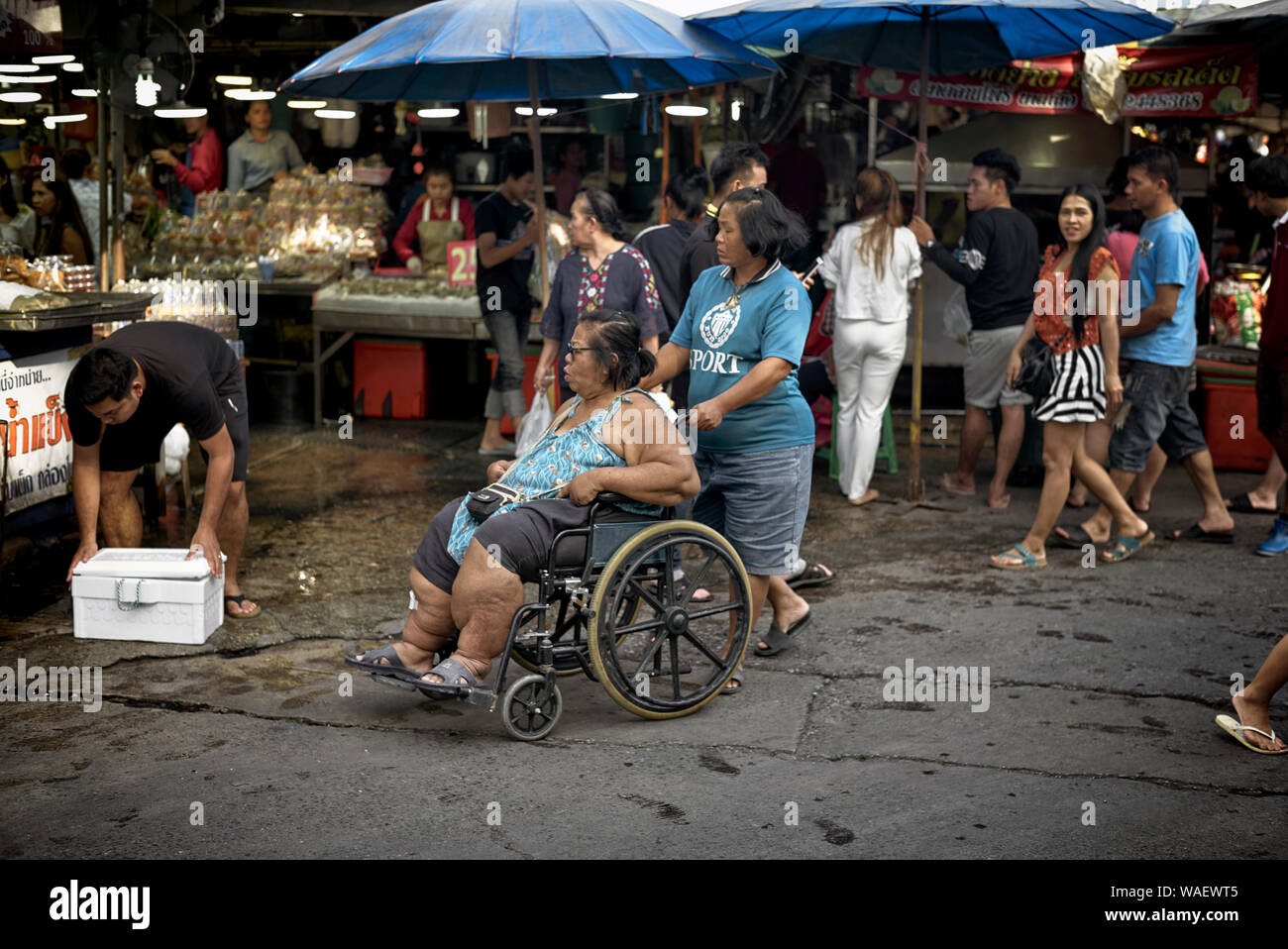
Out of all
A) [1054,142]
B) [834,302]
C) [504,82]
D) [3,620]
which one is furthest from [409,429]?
[1054,142]

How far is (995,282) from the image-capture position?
8.47 m

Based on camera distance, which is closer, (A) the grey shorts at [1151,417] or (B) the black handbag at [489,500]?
(B) the black handbag at [489,500]

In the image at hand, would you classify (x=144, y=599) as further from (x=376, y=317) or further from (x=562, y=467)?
(x=376, y=317)

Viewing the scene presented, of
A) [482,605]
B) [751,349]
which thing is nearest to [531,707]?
[482,605]

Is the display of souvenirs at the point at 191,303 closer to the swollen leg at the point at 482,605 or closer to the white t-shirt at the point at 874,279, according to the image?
the white t-shirt at the point at 874,279

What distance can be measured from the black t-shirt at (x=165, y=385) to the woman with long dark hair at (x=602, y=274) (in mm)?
1860

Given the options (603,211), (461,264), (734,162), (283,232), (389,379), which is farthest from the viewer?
(283,232)

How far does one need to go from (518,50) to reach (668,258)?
1.37 meters

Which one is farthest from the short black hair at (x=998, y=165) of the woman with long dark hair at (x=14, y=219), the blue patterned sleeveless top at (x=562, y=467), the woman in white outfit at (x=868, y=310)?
the woman with long dark hair at (x=14, y=219)

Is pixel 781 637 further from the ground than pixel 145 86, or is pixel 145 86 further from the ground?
pixel 145 86

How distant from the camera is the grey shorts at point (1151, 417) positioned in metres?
7.54

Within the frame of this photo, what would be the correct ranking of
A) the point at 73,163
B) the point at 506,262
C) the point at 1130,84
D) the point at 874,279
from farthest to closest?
the point at 73,163 < the point at 1130,84 < the point at 506,262 < the point at 874,279

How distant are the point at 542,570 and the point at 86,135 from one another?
10.3m

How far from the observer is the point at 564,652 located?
4.84m
